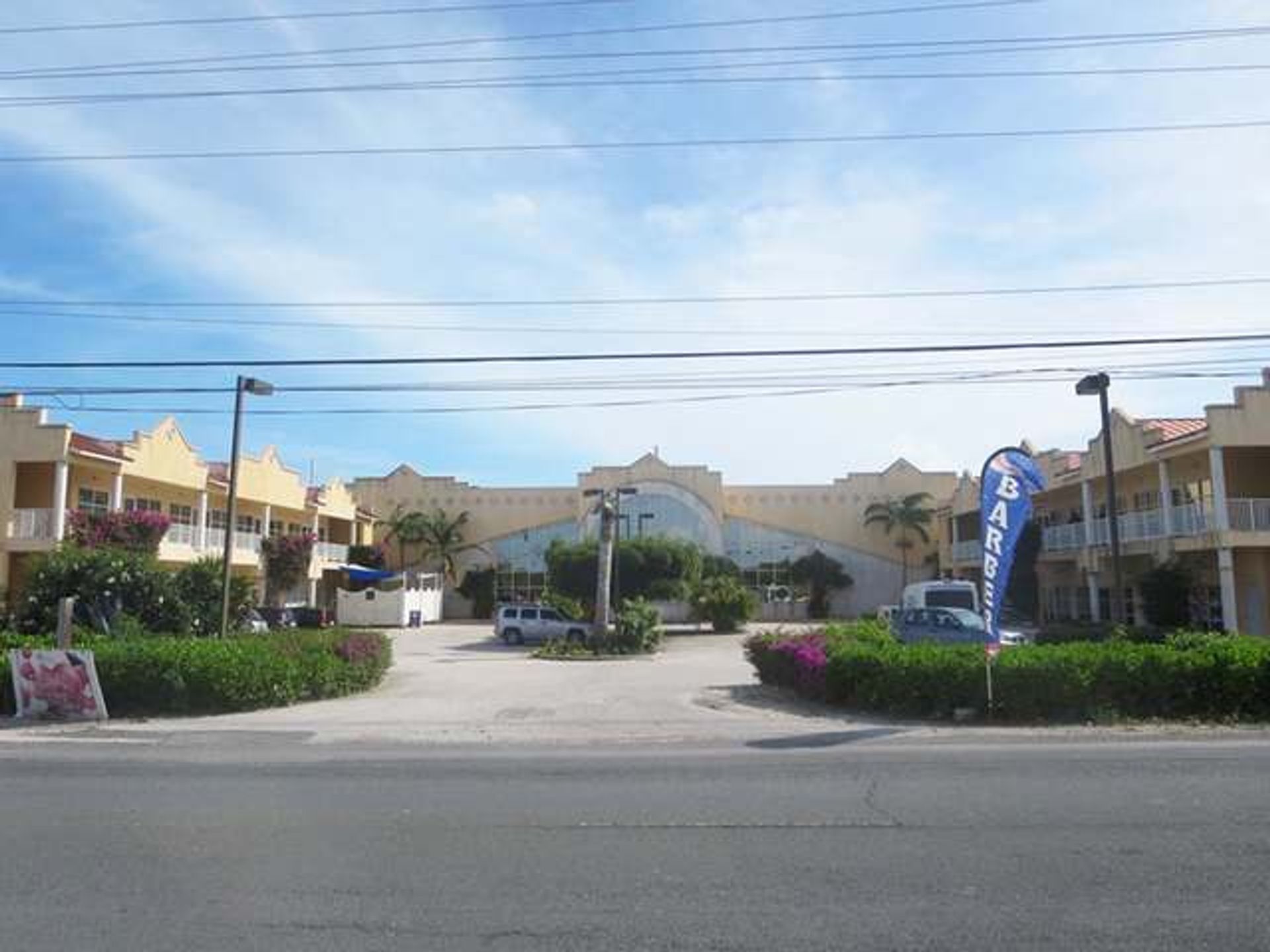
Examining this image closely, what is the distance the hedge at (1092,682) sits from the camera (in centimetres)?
1530

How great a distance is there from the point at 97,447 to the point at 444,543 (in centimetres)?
2914

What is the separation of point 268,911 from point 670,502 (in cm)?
5758

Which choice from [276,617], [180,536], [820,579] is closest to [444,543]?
[820,579]

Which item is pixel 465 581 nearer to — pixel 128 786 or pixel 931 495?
pixel 931 495

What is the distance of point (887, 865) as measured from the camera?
22.7 ft

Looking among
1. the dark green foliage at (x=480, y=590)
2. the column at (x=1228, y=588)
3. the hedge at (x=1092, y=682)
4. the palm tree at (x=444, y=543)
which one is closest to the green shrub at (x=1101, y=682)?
the hedge at (x=1092, y=682)

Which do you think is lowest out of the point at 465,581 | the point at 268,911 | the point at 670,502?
the point at 268,911

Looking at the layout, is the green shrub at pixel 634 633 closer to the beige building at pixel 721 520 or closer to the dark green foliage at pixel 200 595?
the dark green foliage at pixel 200 595

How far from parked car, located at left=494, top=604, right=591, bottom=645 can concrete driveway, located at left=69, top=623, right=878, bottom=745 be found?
1277 centimetres

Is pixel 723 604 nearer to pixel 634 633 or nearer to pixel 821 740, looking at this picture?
pixel 634 633

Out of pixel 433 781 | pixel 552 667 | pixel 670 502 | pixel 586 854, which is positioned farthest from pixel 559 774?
pixel 670 502

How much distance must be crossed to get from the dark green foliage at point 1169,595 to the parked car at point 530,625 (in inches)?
760

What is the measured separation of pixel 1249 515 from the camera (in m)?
31.4

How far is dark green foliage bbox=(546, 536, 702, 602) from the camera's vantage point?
46.0 metres
